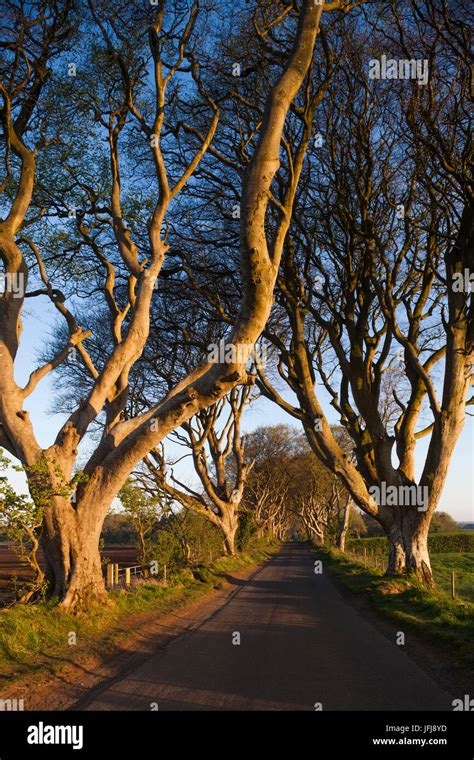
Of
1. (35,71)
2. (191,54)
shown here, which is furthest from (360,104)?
(35,71)

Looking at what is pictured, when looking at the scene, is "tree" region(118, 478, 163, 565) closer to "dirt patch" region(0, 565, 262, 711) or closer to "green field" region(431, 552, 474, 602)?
"dirt patch" region(0, 565, 262, 711)

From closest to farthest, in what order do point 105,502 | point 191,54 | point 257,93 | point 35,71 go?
point 105,502 < point 35,71 < point 191,54 < point 257,93

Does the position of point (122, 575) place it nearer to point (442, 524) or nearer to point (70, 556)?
point (70, 556)

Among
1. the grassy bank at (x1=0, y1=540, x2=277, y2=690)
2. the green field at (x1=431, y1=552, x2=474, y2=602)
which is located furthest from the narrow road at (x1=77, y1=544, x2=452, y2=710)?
the green field at (x1=431, y1=552, x2=474, y2=602)

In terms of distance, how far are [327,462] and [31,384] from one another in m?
8.77

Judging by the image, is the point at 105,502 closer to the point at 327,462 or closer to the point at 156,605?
the point at 156,605

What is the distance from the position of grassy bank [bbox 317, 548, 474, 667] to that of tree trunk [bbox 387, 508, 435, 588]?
0.53m

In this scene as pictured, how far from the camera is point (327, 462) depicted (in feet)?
56.2

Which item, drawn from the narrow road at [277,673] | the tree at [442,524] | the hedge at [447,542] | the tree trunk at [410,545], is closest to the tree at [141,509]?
the narrow road at [277,673]

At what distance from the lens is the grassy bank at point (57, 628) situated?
7.61 meters

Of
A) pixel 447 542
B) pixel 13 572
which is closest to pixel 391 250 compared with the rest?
pixel 13 572

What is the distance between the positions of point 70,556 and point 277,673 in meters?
5.15

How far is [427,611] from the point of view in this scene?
12266 millimetres
